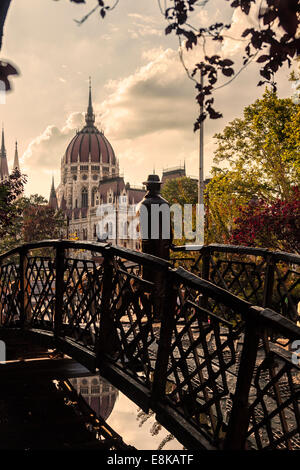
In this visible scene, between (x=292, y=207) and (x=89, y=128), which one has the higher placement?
(x=89, y=128)

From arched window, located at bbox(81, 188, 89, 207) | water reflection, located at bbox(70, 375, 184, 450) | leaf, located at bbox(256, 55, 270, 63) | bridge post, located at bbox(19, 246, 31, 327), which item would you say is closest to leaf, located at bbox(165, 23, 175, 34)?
leaf, located at bbox(256, 55, 270, 63)

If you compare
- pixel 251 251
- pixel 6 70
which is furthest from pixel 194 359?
pixel 6 70

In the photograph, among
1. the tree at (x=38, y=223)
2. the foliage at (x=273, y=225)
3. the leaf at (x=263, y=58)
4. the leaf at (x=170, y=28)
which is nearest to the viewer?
the leaf at (x=263, y=58)

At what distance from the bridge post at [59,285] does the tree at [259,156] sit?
1493 centimetres

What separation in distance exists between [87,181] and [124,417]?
439 ft

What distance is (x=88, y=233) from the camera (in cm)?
Result: 12494

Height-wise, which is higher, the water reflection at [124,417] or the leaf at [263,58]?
the leaf at [263,58]

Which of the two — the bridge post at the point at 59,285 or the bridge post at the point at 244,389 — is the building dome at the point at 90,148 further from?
the bridge post at the point at 244,389

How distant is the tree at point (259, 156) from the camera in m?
22.0

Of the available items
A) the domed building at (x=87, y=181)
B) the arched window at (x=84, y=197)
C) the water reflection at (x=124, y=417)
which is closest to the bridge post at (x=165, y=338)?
the water reflection at (x=124, y=417)

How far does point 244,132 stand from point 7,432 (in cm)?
2160

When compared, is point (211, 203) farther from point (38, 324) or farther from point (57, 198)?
point (57, 198)

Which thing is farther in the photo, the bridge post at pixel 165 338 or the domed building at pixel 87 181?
the domed building at pixel 87 181
